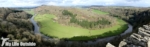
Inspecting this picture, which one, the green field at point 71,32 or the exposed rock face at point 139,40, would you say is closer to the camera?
the exposed rock face at point 139,40

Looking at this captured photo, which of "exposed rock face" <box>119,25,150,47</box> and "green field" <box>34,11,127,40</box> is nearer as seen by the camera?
"exposed rock face" <box>119,25,150,47</box>

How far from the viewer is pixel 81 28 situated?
15438 centimetres

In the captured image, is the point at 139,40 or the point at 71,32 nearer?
the point at 139,40

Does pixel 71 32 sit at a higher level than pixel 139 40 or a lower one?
lower

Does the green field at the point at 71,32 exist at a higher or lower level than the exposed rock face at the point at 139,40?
lower

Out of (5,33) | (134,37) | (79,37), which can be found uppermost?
(134,37)

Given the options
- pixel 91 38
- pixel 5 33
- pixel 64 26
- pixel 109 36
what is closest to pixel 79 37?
pixel 91 38

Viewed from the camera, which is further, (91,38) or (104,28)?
(104,28)

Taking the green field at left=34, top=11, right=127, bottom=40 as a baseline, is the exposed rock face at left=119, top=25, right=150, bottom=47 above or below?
above

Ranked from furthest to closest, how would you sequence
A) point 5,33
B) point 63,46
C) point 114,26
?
point 114,26, point 5,33, point 63,46

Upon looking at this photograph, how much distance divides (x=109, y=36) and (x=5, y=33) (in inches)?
2833

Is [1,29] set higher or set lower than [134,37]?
lower

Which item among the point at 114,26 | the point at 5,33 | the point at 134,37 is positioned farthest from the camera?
the point at 114,26

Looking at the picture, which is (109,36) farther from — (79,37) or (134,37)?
(134,37)
